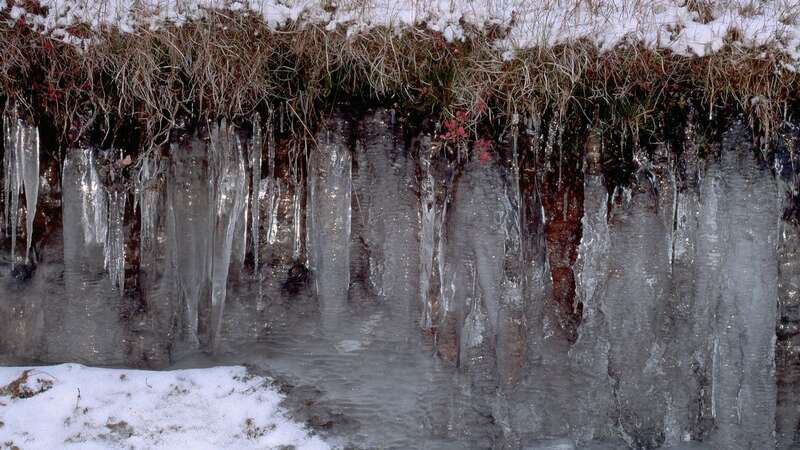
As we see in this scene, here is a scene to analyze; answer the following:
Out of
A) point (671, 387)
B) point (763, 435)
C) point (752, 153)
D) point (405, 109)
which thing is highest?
point (405, 109)

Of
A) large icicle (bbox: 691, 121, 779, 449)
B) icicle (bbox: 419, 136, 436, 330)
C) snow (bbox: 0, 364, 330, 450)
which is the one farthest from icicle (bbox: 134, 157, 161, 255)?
large icicle (bbox: 691, 121, 779, 449)

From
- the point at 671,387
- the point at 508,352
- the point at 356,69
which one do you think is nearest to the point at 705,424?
the point at 671,387

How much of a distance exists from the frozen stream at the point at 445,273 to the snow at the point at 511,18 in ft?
1.56

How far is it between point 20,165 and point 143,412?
1.47 metres

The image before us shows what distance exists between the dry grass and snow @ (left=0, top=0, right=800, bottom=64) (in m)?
0.05

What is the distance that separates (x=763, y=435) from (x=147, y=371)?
3.37 meters

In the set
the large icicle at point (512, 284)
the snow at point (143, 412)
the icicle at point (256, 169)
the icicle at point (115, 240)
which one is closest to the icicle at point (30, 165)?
the icicle at point (115, 240)

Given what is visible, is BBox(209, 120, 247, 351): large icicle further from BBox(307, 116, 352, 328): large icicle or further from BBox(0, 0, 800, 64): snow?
BBox(0, 0, 800, 64): snow

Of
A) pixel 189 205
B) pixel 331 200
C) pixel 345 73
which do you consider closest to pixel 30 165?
pixel 189 205

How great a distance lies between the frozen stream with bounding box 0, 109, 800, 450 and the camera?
12.5 feet

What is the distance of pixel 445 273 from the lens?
3.83 metres

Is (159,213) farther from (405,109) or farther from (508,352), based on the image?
(508,352)

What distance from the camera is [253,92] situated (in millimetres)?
3758

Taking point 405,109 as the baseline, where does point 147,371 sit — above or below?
below
